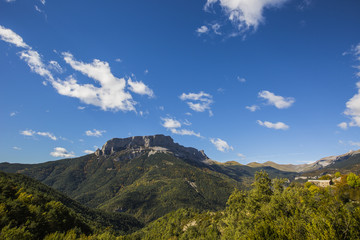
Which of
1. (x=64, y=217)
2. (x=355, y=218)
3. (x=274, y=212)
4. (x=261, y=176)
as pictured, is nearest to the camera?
(x=355, y=218)

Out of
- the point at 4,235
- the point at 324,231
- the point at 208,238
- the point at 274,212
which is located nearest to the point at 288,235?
the point at 324,231

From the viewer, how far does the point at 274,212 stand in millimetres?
41344

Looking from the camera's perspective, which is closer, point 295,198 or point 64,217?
point 295,198

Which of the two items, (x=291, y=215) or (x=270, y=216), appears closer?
(x=270, y=216)

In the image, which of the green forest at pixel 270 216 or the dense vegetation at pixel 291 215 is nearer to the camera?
the dense vegetation at pixel 291 215

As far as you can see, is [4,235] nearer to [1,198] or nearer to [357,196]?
[1,198]

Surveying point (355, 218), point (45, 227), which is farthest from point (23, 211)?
point (355, 218)

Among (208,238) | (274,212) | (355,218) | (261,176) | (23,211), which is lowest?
(208,238)

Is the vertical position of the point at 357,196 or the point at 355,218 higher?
the point at 355,218

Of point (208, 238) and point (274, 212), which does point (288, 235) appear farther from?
point (208, 238)

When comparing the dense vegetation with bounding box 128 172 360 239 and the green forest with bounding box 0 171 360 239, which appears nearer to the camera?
the dense vegetation with bounding box 128 172 360 239

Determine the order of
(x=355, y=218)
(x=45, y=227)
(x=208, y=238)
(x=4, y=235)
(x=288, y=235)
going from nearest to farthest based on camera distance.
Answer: (x=355, y=218), (x=288, y=235), (x=4, y=235), (x=208, y=238), (x=45, y=227)

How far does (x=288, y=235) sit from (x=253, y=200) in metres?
33.3

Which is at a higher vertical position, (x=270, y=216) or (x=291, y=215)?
(x=270, y=216)
